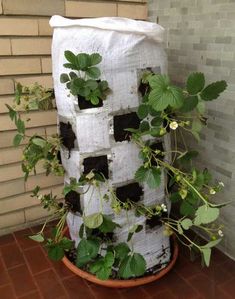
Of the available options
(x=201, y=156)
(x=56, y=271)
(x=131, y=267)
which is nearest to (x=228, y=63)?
(x=201, y=156)

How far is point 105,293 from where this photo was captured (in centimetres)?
135

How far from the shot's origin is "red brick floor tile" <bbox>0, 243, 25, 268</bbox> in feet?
5.04

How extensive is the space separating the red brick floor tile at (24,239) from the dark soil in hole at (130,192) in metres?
0.69

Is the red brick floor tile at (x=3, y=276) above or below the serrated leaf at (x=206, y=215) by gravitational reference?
below

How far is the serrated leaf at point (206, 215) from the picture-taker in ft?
3.32

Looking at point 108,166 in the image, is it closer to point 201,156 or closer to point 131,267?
point 131,267

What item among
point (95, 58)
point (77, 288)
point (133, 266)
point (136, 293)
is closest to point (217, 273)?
point (136, 293)

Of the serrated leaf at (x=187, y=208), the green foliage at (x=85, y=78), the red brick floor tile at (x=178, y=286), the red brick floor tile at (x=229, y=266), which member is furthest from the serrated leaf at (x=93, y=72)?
the red brick floor tile at (x=229, y=266)

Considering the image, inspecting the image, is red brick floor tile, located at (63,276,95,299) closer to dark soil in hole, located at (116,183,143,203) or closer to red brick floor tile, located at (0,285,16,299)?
red brick floor tile, located at (0,285,16,299)

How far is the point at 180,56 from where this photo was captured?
1.63 metres

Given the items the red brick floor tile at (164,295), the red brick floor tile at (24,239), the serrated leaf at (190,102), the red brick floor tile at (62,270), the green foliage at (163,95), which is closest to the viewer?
the green foliage at (163,95)

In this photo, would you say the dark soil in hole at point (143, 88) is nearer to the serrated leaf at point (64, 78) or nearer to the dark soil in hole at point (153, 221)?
the serrated leaf at point (64, 78)

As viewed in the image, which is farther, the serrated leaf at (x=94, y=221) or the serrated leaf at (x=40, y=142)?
the serrated leaf at (x=40, y=142)

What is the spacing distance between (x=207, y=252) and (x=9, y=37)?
4.24 feet
